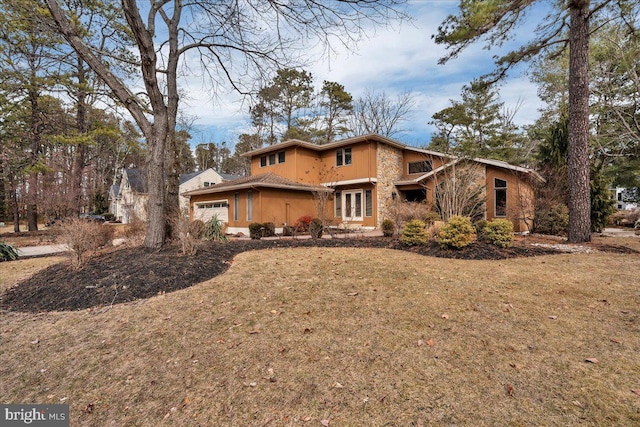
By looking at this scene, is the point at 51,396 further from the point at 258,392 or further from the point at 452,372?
the point at 452,372

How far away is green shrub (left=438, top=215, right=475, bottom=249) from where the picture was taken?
7.84m

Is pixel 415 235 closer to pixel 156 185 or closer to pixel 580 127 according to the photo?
pixel 580 127

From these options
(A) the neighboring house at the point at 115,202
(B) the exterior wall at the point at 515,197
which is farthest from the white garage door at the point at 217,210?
(A) the neighboring house at the point at 115,202

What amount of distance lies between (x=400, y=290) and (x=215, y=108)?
23.9 ft

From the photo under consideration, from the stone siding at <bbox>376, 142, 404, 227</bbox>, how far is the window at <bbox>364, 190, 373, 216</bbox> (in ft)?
1.51

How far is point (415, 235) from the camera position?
8.80 metres

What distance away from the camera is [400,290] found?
4848 millimetres

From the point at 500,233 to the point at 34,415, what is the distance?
985 centimetres

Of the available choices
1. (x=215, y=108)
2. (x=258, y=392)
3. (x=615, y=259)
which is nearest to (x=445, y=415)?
(x=258, y=392)

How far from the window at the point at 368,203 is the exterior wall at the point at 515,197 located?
A: 5901mm

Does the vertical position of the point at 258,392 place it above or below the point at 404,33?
below

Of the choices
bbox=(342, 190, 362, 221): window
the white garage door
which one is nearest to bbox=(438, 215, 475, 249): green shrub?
bbox=(342, 190, 362, 221): window

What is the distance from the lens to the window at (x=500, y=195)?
45.2 feet

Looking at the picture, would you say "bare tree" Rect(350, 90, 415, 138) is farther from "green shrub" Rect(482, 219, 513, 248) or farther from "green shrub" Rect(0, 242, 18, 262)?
"green shrub" Rect(0, 242, 18, 262)
